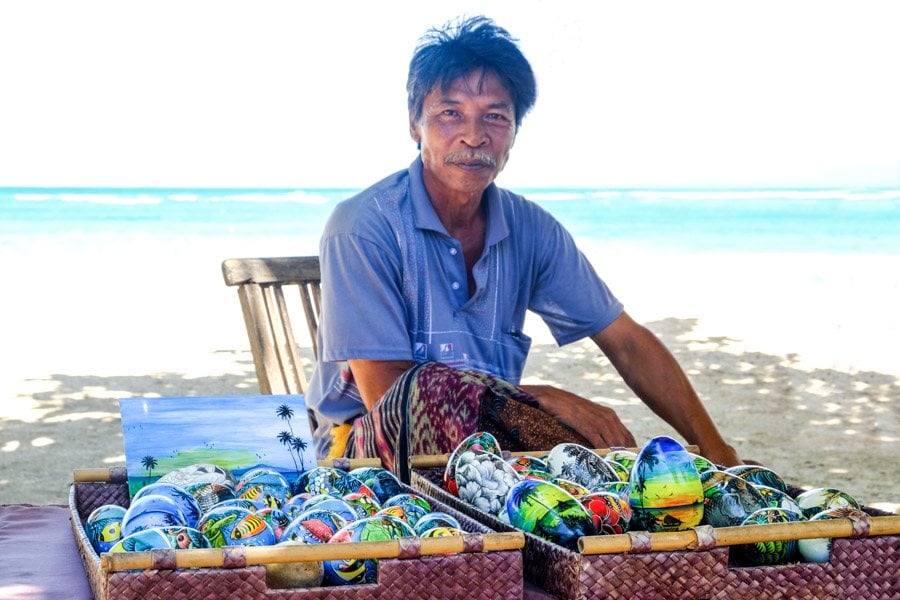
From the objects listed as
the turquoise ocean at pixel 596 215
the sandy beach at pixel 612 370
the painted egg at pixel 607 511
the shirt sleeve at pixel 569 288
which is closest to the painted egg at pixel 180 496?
the painted egg at pixel 607 511

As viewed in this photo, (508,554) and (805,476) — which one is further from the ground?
(508,554)

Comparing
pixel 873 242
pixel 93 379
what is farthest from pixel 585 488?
pixel 873 242

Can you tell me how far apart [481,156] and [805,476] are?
342 centimetres

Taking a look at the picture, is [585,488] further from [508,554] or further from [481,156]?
[481,156]

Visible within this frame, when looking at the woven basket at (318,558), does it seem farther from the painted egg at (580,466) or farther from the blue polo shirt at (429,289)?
the blue polo shirt at (429,289)

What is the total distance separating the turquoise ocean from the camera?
25.5 metres

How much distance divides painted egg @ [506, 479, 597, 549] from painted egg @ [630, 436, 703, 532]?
102 mm

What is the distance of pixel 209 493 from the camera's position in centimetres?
180

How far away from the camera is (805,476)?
18.2 feet

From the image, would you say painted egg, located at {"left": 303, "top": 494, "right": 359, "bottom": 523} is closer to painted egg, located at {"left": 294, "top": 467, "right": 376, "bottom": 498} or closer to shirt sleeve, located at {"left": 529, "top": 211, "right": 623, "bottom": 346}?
painted egg, located at {"left": 294, "top": 467, "right": 376, "bottom": 498}

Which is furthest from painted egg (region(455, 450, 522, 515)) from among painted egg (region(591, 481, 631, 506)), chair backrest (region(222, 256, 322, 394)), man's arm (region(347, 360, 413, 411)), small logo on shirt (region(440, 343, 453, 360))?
chair backrest (region(222, 256, 322, 394))

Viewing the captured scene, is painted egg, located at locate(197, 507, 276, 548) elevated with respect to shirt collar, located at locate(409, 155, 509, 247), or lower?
lower

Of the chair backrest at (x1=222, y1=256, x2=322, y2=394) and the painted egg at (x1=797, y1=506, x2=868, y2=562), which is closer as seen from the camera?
the painted egg at (x1=797, y1=506, x2=868, y2=562)

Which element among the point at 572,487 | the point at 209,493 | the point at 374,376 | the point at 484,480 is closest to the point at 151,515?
the point at 209,493
